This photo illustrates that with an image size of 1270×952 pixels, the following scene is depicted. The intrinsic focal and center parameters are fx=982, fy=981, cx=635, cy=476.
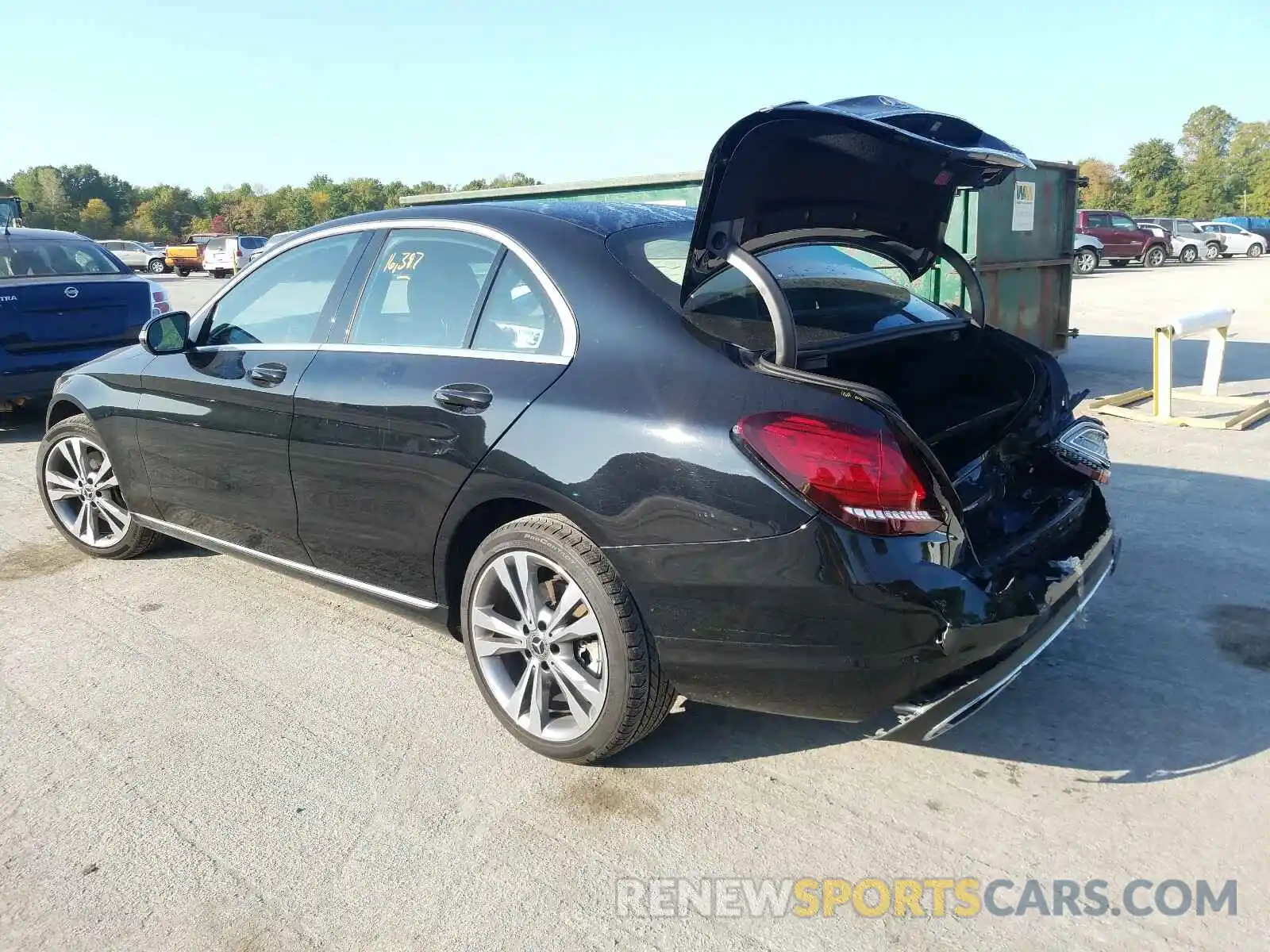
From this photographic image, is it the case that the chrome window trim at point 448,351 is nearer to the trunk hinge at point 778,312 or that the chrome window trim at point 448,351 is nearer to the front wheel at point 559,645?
the front wheel at point 559,645

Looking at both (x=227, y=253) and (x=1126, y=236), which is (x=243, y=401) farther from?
(x=227, y=253)

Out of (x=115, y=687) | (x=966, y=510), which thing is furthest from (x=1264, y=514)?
(x=115, y=687)

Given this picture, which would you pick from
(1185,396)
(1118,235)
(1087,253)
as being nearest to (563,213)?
(1185,396)

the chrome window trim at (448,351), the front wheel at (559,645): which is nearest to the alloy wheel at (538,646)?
the front wheel at (559,645)

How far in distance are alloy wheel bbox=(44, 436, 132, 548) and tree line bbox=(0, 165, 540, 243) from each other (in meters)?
66.1

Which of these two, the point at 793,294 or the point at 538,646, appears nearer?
the point at 538,646

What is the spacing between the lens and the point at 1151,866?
2.48 metres

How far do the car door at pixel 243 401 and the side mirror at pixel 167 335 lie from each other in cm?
4

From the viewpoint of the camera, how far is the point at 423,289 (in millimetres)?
3428

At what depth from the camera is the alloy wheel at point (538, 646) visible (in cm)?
290

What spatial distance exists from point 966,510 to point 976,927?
43.4 inches

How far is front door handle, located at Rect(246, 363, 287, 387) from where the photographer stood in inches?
146

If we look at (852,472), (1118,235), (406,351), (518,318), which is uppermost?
(518,318)

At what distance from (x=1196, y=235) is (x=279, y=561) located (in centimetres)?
3838
